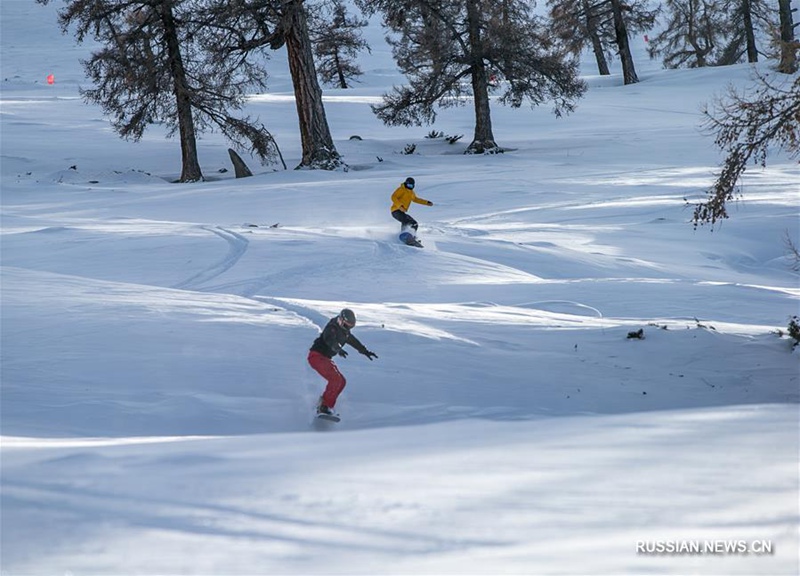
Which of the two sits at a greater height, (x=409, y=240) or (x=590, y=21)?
(x=590, y=21)

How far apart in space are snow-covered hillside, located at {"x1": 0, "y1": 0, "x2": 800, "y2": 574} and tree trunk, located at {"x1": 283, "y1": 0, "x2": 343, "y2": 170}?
1.50 m

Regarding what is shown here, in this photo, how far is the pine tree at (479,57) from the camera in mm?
28203

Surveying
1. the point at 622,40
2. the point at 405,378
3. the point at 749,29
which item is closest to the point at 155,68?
Result: the point at 405,378

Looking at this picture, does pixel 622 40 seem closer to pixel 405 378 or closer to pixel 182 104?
pixel 182 104

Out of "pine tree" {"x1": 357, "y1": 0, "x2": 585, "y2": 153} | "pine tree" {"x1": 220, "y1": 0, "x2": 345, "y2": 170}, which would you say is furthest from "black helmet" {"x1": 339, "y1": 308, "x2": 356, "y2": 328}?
"pine tree" {"x1": 357, "y1": 0, "x2": 585, "y2": 153}

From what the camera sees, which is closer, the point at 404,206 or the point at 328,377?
the point at 328,377

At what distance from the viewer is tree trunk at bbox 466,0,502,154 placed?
28.8 meters

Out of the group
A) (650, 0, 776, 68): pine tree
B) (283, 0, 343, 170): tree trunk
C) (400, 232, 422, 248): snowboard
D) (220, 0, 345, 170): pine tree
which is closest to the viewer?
(400, 232, 422, 248): snowboard

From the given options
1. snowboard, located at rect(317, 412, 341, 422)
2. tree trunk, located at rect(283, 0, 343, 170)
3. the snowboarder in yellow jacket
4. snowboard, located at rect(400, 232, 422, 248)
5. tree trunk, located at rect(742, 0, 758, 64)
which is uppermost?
tree trunk, located at rect(742, 0, 758, 64)

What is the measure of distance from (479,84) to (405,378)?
22487mm

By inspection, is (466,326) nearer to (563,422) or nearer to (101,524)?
(563,422)

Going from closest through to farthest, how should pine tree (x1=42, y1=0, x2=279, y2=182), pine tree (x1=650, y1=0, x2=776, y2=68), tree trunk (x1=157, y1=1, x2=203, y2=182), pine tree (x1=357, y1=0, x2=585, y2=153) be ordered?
pine tree (x1=42, y1=0, x2=279, y2=182) → tree trunk (x1=157, y1=1, x2=203, y2=182) → pine tree (x1=357, y1=0, x2=585, y2=153) → pine tree (x1=650, y1=0, x2=776, y2=68)

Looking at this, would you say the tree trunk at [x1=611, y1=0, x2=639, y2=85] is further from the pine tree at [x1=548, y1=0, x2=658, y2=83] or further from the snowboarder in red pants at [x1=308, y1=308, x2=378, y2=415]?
the snowboarder in red pants at [x1=308, y1=308, x2=378, y2=415]

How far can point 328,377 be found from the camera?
796cm
